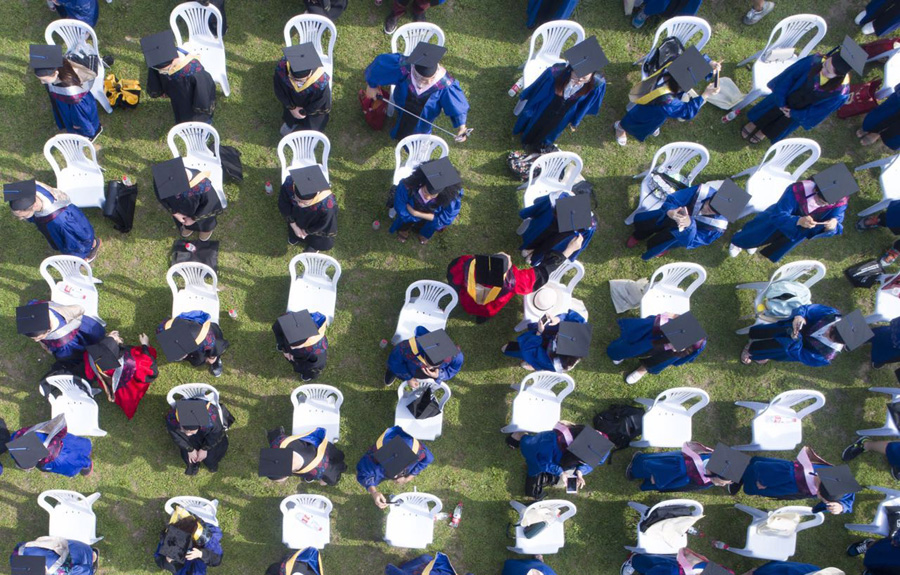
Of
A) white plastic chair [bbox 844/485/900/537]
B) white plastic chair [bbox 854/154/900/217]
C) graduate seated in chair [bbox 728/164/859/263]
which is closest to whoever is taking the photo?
graduate seated in chair [bbox 728/164/859/263]

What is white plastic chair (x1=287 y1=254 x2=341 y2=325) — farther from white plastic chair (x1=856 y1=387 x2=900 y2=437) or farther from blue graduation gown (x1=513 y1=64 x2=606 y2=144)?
white plastic chair (x1=856 y1=387 x2=900 y2=437)

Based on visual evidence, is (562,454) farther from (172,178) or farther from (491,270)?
(172,178)

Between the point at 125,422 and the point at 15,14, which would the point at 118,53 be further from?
the point at 125,422

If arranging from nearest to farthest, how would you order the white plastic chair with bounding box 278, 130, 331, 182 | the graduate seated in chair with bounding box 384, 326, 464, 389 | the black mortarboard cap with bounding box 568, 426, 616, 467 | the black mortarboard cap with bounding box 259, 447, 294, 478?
the black mortarboard cap with bounding box 259, 447, 294, 478 < the graduate seated in chair with bounding box 384, 326, 464, 389 < the black mortarboard cap with bounding box 568, 426, 616, 467 < the white plastic chair with bounding box 278, 130, 331, 182

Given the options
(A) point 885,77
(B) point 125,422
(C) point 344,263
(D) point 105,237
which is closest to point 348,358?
(C) point 344,263

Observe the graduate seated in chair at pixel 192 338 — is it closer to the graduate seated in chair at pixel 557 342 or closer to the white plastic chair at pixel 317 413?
the white plastic chair at pixel 317 413

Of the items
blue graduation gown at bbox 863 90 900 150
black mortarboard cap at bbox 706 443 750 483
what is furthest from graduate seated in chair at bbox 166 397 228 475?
blue graduation gown at bbox 863 90 900 150

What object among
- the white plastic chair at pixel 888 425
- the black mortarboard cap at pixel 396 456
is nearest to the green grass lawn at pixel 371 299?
the white plastic chair at pixel 888 425
